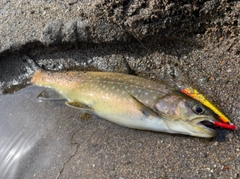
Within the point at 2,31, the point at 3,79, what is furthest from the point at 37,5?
the point at 3,79

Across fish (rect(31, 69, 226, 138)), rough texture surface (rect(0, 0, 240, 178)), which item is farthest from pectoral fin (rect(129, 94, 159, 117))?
rough texture surface (rect(0, 0, 240, 178))

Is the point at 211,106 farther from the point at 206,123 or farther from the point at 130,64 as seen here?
the point at 130,64

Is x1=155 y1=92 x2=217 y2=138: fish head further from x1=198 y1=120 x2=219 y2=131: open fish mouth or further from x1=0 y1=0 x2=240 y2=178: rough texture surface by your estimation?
x1=0 y1=0 x2=240 y2=178: rough texture surface

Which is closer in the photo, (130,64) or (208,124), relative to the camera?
(208,124)

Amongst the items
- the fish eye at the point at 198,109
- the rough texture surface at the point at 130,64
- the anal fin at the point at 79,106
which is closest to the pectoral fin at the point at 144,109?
the rough texture surface at the point at 130,64

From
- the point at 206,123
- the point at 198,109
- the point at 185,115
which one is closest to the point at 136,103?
the point at 185,115

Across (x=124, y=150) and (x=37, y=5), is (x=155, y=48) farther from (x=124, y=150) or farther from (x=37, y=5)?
(x=37, y=5)
